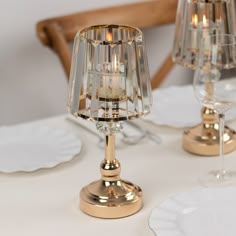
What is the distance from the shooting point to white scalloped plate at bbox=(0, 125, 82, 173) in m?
1.47

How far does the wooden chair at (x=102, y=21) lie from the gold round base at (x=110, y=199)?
0.81m

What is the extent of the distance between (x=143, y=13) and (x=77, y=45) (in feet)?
3.60

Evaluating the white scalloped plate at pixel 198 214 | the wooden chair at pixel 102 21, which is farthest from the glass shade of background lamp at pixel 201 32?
the wooden chair at pixel 102 21

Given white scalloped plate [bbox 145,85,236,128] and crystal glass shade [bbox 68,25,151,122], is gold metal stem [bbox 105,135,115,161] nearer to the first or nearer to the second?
crystal glass shade [bbox 68,25,151,122]

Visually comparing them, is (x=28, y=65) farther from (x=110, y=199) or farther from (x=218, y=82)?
(x=110, y=199)

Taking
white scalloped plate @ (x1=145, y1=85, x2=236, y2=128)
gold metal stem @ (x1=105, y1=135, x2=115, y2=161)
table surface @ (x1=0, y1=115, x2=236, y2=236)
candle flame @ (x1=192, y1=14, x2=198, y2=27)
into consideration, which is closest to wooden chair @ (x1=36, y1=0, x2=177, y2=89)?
white scalloped plate @ (x1=145, y1=85, x2=236, y2=128)

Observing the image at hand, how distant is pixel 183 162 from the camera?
150 centimetres

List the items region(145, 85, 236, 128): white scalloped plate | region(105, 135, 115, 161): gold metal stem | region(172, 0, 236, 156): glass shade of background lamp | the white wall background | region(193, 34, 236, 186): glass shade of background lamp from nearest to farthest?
region(105, 135, 115, 161): gold metal stem
region(193, 34, 236, 186): glass shade of background lamp
region(172, 0, 236, 156): glass shade of background lamp
region(145, 85, 236, 128): white scalloped plate
the white wall background

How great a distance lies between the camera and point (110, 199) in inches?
50.7

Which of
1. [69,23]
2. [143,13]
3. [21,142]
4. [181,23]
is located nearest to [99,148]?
[21,142]

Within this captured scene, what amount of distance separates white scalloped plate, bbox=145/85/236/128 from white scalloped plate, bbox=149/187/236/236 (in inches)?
14.3

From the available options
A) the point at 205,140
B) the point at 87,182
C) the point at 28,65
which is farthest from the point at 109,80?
the point at 28,65

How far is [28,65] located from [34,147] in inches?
34.1

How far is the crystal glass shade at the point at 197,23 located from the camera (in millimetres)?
1553
